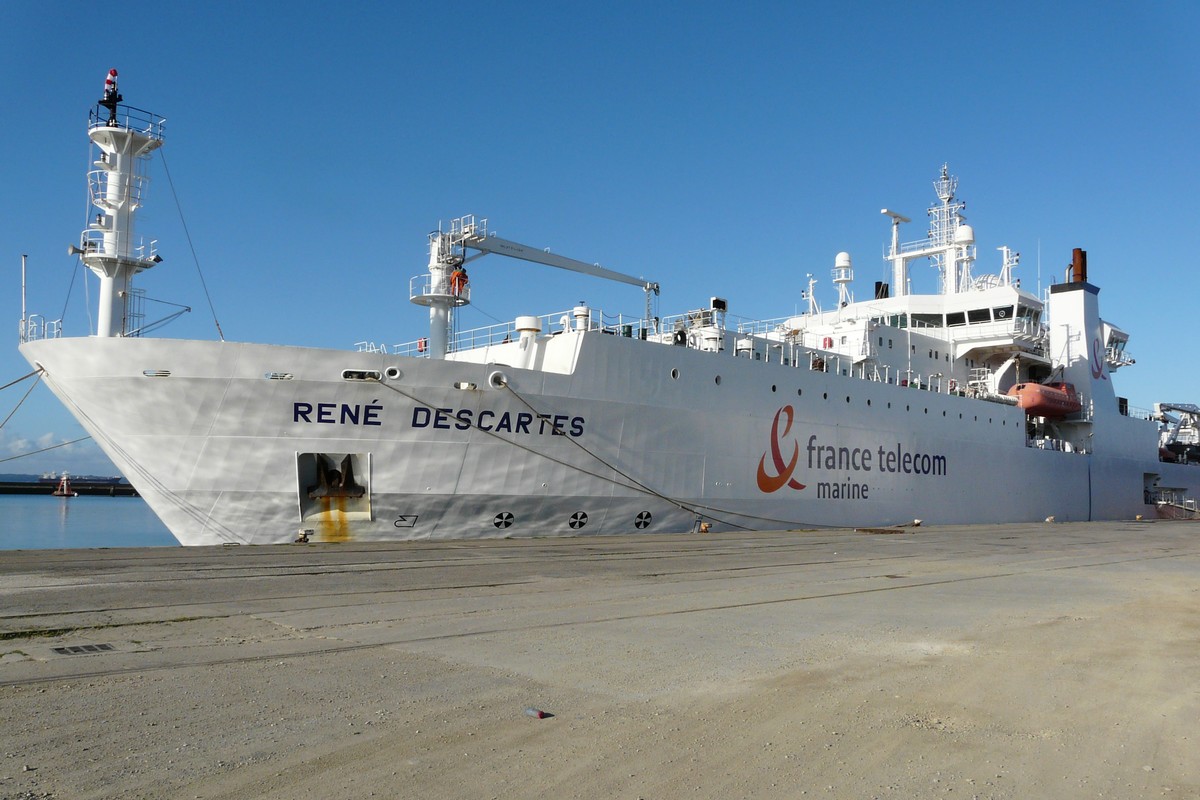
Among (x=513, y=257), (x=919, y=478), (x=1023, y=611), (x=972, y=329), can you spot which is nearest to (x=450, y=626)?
(x=1023, y=611)

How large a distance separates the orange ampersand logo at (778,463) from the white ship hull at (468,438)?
0.22ft

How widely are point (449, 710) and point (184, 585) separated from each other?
6.13 meters

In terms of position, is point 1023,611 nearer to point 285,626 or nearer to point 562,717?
point 562,717

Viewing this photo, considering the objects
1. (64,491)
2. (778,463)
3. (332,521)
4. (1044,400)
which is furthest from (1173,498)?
(64,491)

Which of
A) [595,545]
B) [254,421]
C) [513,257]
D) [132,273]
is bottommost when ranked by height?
[595,545]

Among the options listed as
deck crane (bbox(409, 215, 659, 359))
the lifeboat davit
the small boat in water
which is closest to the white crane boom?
deck crane (bbox(409, 215, 659, 359))

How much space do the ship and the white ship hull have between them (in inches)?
1.5

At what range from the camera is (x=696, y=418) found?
19938 mm

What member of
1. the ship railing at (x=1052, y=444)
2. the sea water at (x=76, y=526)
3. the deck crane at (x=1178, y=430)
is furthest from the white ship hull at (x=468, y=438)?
the deck crane at (x=1178, y=430)

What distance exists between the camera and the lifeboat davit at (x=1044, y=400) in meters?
31.7

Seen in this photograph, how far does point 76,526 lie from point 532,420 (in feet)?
104

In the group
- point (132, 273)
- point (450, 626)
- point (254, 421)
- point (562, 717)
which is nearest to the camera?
point (562, 717)

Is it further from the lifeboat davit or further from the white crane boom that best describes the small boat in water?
the lifeboat davit

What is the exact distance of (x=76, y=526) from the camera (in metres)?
38.6
